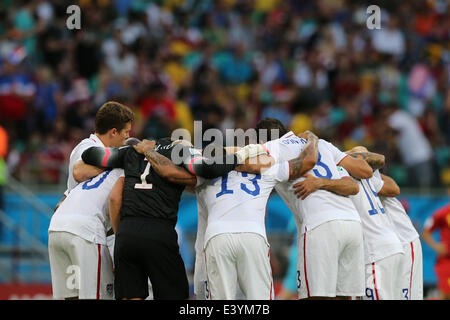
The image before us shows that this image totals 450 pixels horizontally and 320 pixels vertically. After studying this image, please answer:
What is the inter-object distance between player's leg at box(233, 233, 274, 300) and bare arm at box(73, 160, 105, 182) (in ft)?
5.11

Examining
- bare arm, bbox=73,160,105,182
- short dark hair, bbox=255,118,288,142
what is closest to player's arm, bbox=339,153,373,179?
short dark hair, bbox=255,118,288,142

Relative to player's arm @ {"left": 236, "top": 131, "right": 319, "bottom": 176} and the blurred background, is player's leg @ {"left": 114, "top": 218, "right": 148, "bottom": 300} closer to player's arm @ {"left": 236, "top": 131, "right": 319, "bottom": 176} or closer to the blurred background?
player's arm @ {"left": 236, "top": 131, "right": 319, "bottom": 176}

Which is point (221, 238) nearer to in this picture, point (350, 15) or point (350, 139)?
point (350, 139)

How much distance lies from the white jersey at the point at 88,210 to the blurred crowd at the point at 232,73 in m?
5.77

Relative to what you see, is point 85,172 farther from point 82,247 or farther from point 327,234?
point 327,234

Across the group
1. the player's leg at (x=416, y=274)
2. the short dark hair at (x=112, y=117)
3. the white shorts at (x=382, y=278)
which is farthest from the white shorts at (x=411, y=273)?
the short dark hair at (x=112, y=117)

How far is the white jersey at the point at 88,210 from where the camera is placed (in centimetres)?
764

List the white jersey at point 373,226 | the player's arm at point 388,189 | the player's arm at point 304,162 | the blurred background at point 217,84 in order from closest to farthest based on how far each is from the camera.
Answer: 1. the player's arm at point 304,162
2. the white jersey at point 373,226
3. the player's arm at point 388,189
4. the blurred background at point 217,84

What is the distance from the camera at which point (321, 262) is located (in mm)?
7637

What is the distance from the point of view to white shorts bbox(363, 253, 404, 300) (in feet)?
26.5

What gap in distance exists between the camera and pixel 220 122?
49.0ft

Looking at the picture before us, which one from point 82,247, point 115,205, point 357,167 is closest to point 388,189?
point 357,167

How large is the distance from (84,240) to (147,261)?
2.41 feet

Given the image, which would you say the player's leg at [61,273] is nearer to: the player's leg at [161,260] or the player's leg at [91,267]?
the player's leg at [91,267]
